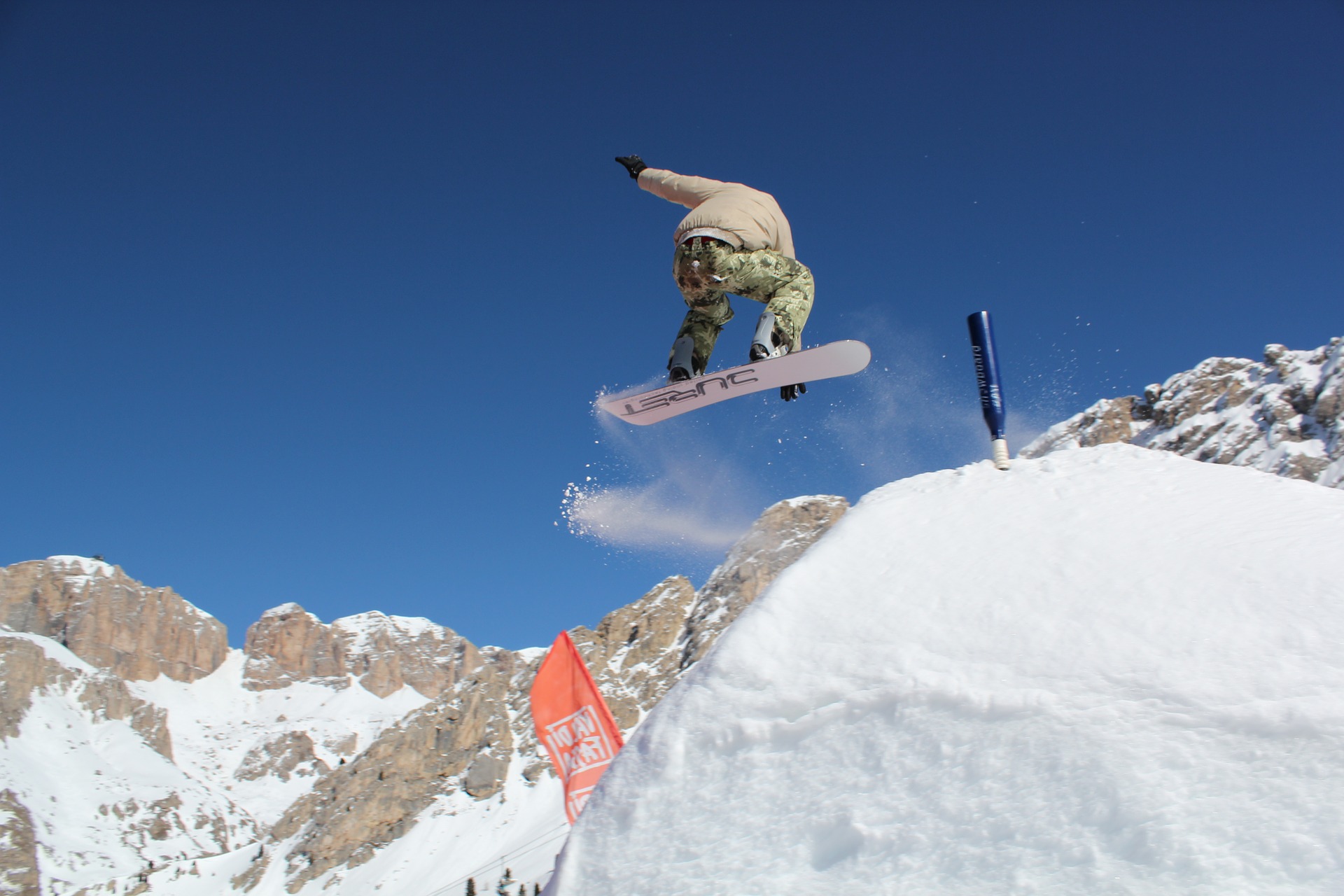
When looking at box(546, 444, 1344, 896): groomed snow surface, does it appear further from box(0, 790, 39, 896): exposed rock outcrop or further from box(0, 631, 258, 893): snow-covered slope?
box(0, 631, 258, 893): snow-covered slope

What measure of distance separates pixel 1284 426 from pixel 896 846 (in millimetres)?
80422

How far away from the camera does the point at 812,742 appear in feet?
7.04

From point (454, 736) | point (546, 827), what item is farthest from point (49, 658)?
point (546, 827)

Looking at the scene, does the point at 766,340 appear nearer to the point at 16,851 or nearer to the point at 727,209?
the point at 727,209

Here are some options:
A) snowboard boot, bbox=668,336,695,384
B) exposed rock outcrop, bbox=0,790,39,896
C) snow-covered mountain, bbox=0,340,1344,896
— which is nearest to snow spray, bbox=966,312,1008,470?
snow-covered mountain, bbox=0,340,1344,896

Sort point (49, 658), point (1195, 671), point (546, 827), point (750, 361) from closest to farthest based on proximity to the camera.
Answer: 1. point (1195, 671)
2. point (750, 361)
3. point (546, 827)
4. point (49, 658)

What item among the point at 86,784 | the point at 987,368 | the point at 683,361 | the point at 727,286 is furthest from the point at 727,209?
the point at 86,784

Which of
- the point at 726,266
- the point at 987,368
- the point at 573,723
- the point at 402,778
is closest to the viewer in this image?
the point at 987,368

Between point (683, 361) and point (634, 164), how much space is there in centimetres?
179

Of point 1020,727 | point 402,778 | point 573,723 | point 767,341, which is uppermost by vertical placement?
point 767,341

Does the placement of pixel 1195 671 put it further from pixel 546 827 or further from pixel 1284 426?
pixel 546 827

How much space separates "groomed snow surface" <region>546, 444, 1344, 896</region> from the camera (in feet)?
5.45

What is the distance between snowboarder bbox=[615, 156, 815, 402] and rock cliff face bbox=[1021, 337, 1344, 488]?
50.0 meters

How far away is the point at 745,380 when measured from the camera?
681cm
